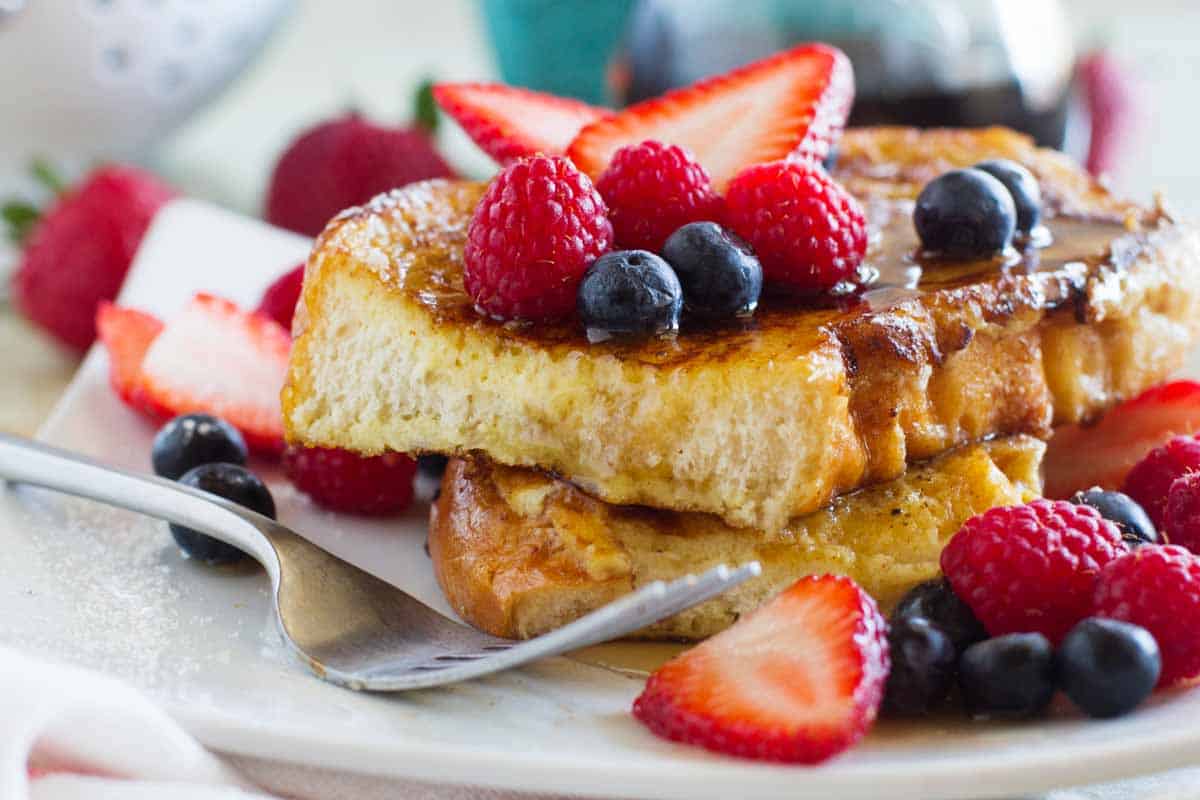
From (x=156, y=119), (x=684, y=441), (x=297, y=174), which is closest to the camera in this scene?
(x=684, y=441)

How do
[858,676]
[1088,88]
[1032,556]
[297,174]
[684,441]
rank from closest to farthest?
1. [858,676]
2. [1032,556]
3. [684,441]
4. [297,174]
5. [1088,88]

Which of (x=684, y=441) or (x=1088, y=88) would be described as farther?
(x=1088, y=88)

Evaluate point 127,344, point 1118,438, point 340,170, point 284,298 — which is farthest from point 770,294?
point 340,170

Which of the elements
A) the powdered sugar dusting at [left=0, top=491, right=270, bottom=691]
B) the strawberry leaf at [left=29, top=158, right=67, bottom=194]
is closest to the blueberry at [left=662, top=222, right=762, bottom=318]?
the powdered sugar dusting at [left=0, top=491, right=270, bottom=691]

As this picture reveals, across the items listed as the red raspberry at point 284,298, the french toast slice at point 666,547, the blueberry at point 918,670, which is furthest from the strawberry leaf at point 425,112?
the blueberry at point 918,670

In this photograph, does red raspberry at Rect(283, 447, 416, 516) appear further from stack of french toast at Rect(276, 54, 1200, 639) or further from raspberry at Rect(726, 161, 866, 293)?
raspberry at Rect(726, 161, 866, 293)

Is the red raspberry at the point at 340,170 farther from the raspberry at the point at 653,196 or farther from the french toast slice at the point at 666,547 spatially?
the french toast slice at the point at 666,547

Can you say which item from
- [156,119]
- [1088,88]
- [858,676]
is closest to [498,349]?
[858,676]

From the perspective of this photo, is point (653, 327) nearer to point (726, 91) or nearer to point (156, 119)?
point (726, 91)
